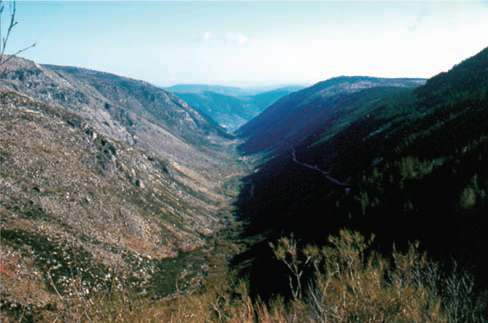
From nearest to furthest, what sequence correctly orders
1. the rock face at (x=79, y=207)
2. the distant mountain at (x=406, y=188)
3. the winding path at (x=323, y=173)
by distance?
the distant mountain at (x=406, y=188), the rock face at (x=79, y=207), the winding path at (x=323, y=173)

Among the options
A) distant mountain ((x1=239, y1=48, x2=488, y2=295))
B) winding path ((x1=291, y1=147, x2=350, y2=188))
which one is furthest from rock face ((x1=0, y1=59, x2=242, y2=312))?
winding path ((x1=291, y1=147, x2=350, y2=188))

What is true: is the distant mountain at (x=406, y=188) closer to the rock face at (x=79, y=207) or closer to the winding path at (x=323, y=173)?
the winding path at (x=323, y=173)

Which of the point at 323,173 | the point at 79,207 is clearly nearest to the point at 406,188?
the point at 323,173

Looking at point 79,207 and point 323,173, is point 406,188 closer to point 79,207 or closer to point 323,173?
point 323,173

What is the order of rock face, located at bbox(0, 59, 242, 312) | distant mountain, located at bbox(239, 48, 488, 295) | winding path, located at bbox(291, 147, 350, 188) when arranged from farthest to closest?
winding path, located at bbox(291, 147, 350, 188)
rock face, located at bbox(0, 59, 242, 312)
distant mountain, located at bbox(239, 48, 488, 295)

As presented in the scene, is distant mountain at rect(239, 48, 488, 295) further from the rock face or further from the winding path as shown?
the rock face

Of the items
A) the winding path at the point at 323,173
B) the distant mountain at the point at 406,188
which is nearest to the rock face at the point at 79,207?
the distant mountain at the point at 406,188

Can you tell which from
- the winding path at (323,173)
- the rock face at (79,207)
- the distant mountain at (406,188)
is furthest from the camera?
the winding path at (323,173)

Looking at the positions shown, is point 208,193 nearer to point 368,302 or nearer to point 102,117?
point 102,117

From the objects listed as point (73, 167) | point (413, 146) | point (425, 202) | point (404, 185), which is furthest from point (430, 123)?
point (73, 167)
